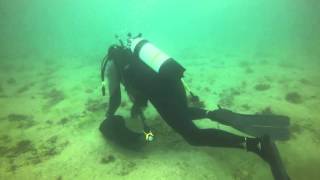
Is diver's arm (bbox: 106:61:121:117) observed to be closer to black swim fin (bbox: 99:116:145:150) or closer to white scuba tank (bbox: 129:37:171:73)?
black swim fin (bbox: 99:116:145:150)

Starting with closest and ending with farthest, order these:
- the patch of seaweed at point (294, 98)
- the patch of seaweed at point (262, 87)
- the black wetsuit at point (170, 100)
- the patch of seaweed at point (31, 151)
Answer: the black wetsuit at point (170, 100), the patch of seaweed at point (31, 151), the patch of seaweed at point (294, 98), the patch of seaweed at point (262, 87)

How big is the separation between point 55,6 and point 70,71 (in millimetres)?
68426

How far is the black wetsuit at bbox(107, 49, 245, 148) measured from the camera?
16.0 ft

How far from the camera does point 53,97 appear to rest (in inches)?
413

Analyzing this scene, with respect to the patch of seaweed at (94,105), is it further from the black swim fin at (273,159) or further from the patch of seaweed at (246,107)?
the black swim fin at (273,159)

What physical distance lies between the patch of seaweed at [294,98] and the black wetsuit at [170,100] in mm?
4881

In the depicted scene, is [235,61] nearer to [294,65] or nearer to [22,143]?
[294,65]

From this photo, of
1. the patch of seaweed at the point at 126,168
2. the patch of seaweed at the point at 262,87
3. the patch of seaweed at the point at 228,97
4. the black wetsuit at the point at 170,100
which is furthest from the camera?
the patch of seaweed at the point at 262,87

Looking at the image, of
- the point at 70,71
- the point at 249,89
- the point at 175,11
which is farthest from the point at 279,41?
the point at 175,11

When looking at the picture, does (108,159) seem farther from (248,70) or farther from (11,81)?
(11,81)

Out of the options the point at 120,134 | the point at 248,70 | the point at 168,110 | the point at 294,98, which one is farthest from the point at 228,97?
the point at 168,110

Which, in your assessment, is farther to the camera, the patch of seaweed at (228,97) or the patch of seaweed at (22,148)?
the patch of seaweed at (228,97)

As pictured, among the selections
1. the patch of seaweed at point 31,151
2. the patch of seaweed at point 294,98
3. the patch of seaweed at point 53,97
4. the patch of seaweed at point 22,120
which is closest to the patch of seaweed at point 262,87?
the patch of seaweed at point 294,98

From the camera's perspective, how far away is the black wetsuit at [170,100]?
4863 mm
